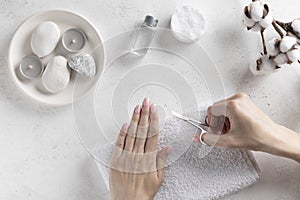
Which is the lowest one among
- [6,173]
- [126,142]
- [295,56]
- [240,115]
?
[6,173]

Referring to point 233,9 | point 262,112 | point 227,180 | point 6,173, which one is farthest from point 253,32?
point 6,173

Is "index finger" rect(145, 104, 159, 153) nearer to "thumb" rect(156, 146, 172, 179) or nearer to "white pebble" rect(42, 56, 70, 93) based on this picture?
"thumb" rect(156, 146, 172, 179)

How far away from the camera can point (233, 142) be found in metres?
0.98

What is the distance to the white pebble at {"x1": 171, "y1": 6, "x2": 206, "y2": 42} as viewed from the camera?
104 centimetres

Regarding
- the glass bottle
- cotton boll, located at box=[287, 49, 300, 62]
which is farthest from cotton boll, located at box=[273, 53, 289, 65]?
the glass bottle

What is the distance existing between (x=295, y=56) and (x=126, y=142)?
13.0 inches

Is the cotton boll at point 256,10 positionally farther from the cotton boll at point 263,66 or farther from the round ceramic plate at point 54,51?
the round ceramic plate at point 54,51

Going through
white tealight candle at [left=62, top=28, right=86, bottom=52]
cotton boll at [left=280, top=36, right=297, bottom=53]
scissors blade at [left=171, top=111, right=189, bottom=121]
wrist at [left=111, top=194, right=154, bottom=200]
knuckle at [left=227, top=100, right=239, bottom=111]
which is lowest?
wrist at [left=111, top=194, right=154, bottom=200]

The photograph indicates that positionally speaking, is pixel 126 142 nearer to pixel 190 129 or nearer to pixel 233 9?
pixel 190 129

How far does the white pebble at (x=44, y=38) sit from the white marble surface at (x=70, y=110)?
47mm

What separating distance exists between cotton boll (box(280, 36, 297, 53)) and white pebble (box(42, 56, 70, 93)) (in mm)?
376

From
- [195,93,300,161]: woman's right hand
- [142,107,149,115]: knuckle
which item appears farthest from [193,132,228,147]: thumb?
[142,107,149,115]: knuckle

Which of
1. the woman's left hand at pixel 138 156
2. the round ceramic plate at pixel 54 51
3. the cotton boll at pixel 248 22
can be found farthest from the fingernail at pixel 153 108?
the cotton boll at pixel 248 22

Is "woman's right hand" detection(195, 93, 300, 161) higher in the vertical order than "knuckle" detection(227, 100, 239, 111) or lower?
lower
